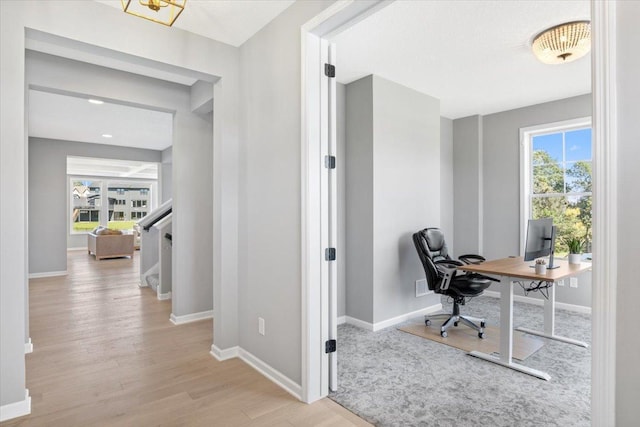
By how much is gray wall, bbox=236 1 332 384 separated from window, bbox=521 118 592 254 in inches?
153

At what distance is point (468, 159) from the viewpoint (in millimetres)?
5414

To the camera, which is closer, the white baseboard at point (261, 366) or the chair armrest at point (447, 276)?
the white baseboard at point (261, 366)

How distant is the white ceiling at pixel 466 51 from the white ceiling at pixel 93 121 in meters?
3.17

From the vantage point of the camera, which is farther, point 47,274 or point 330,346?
point 47,274

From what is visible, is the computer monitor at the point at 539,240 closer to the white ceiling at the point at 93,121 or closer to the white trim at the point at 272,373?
the white trim at the point at 272,373

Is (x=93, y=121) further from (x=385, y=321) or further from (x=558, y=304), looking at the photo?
(x=558, y=304)

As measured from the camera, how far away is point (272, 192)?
2633 mm

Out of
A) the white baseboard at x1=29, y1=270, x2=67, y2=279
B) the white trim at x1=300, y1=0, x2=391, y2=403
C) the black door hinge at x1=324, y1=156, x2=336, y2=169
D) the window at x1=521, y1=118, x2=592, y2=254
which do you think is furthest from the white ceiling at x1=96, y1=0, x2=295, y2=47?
the white baseboard at x1=29, y1=270, x2=67, y2=279

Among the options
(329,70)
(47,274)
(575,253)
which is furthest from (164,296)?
(575,253)

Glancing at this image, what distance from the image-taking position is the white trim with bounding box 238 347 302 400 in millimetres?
2369

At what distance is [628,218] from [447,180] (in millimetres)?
4600

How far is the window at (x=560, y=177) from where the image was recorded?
4.50 m

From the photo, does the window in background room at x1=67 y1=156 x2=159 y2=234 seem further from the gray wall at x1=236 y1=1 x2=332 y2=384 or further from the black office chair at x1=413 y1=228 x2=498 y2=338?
the black office chair at x1=413 y1=228 x2=498 y2=338

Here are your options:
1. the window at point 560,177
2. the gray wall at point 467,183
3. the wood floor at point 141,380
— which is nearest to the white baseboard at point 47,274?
the wood floor at point 141,380
